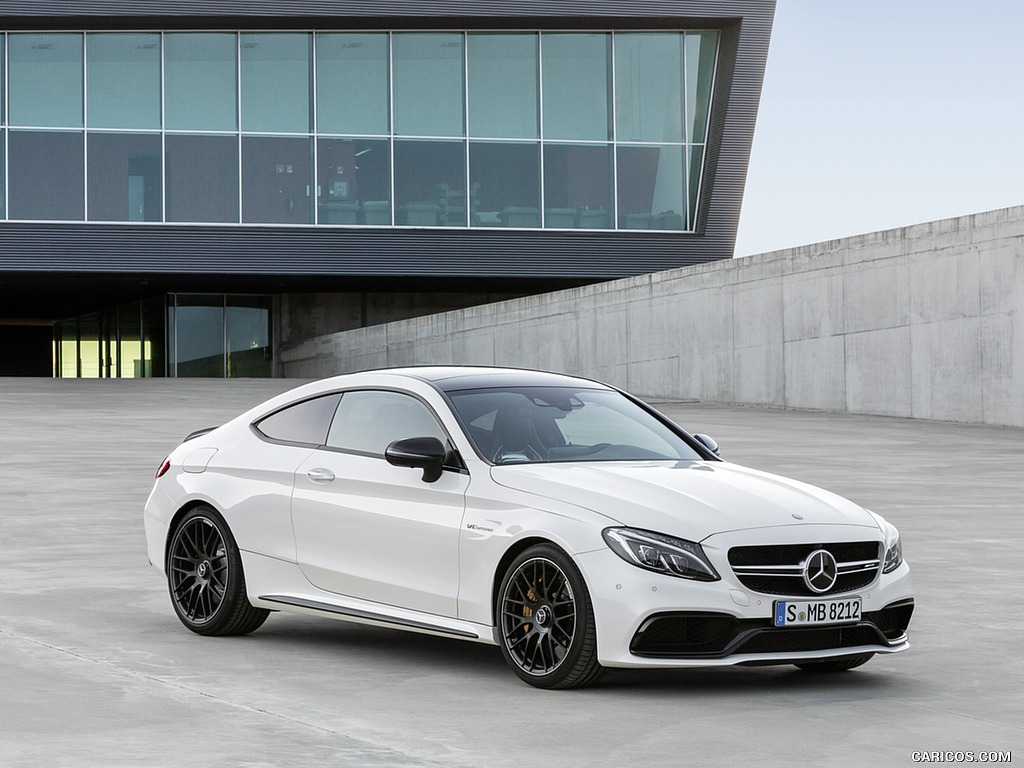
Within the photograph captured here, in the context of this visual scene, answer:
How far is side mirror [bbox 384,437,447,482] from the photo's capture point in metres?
7.39

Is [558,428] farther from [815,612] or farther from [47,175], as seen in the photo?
[47,175]

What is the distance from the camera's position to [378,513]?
7641 millimetres

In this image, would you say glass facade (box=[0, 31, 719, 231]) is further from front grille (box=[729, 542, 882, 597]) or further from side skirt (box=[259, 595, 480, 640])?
front grille (box=[729, 542, 882, 597])

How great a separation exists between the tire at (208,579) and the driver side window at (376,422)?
0.81m

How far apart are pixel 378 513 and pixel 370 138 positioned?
33.7m

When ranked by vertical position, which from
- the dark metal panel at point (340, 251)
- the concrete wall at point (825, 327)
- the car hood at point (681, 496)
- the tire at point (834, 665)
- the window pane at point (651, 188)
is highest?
the window pane at point (651, 188)

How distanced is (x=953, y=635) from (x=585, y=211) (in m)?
33.7

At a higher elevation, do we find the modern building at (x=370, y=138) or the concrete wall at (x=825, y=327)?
the modern building at (x=370, y=138)

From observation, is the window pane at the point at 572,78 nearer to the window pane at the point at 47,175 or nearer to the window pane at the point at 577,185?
the window pane at the point at 577,185

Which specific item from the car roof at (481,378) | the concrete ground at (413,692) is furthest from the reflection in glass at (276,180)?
the car roof at (481,378)

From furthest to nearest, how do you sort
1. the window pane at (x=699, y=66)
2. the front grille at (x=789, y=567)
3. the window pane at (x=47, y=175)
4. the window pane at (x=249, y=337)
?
the window pane at (x=249, y=337), the window pane at (x=699, y=66), the window pane at (x=47, y=175), the front grille at (x=789, y=567)

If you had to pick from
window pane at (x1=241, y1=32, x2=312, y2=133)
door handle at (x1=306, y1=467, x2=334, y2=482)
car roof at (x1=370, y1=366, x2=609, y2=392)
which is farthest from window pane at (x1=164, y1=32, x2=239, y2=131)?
door handle at (x1=306, y1=467, x2=334, y2=482)

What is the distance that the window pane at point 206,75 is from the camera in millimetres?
40000

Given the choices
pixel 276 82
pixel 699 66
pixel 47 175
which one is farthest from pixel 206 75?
pixel 699 66
